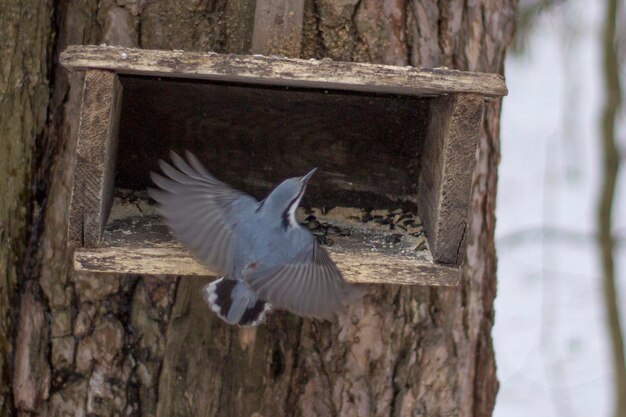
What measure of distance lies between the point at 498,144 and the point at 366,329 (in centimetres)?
64

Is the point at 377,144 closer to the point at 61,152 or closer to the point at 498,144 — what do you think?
the point at 498,144

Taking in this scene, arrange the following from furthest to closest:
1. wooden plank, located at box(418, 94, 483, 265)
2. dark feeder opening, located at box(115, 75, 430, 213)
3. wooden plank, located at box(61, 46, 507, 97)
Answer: dark feeder opening, located at box(115, 75, 430, 213) < wooden plank, located at box(418, 94, 483, 265) < wooden plank, located at box(61, 46, 507, 97)

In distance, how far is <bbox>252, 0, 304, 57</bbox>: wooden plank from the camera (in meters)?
2.02

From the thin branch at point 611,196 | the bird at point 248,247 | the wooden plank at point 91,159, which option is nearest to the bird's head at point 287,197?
the bird at point 248,247

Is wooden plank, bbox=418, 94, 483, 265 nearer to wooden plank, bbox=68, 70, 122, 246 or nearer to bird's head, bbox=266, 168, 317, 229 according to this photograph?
bird's head, bbox=266, 168, 317, 229

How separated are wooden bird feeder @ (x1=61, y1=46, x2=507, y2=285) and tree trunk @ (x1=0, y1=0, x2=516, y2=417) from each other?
13cm

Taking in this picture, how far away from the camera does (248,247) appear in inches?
73.5

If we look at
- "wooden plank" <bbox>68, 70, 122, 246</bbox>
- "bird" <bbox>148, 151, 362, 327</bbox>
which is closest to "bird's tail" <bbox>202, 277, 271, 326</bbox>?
"bird" <bbox>148, 151, 362, 327</bbox>

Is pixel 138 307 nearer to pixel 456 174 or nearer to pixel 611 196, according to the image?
pixel 456 174

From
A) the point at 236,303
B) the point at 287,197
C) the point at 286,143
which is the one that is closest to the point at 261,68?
the point at 287,197

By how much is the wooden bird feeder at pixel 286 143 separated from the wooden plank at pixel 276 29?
0.27 feet

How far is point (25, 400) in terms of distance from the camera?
213cm

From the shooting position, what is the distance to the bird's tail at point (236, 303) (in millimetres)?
1868

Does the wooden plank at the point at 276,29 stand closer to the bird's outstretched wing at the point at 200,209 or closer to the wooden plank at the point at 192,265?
the bird's outstretched wing at the point at 200,209
